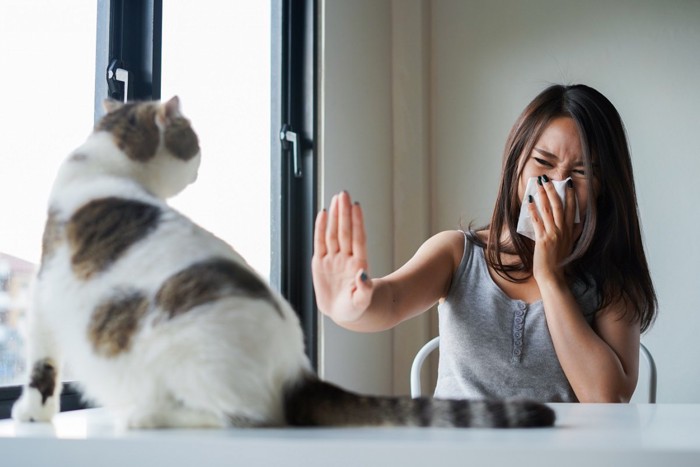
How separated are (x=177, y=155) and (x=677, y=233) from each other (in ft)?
7.28

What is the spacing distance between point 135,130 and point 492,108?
7.47 ft

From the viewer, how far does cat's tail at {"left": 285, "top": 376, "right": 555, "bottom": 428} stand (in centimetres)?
50

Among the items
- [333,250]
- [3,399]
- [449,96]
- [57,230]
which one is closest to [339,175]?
[449,96]

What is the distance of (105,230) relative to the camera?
0.51 m

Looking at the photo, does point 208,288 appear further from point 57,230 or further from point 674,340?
point 674,340

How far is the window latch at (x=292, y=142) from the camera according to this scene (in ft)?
7.20

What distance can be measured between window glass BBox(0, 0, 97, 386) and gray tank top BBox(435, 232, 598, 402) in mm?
759

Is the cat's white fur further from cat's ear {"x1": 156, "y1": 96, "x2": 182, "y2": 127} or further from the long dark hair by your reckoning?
the long dark hair

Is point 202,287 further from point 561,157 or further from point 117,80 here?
point 117,80

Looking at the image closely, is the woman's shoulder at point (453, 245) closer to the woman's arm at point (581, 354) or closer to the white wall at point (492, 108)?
the woman's arm at point (581, 354)

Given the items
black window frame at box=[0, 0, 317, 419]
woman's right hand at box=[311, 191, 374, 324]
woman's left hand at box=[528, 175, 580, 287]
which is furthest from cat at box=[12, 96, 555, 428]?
black window frame at box=[0, 0, 317, 419]

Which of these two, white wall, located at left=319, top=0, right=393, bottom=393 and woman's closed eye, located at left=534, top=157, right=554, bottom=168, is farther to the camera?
white wall, located at left=319, top=0, right=393, bottom=393

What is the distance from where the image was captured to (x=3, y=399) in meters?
1.19

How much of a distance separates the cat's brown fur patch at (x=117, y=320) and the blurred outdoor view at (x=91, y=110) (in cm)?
9
